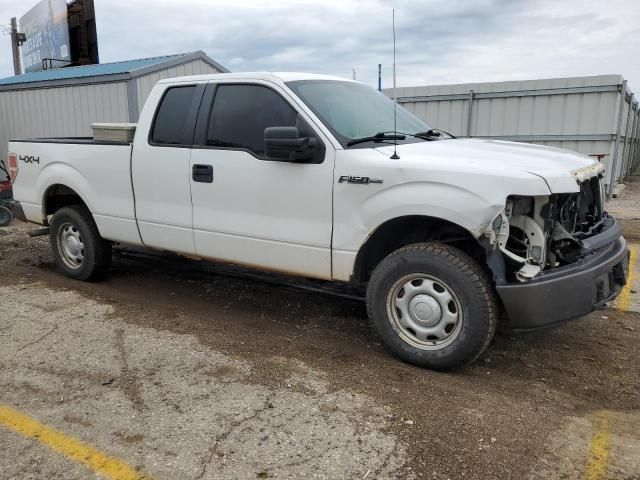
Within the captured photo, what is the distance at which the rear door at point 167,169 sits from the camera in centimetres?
489

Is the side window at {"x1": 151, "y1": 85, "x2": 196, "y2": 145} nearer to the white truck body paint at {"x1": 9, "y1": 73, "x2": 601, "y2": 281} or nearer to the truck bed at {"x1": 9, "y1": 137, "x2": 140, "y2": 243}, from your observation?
the white truck body paint at {"x1": 9, "y1": 73, "x2": 601, "y2": 281}

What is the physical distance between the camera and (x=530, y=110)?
40.8 feet

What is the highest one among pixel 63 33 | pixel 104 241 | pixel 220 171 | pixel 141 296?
pixel 63 33

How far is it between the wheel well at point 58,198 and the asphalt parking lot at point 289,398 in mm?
1400

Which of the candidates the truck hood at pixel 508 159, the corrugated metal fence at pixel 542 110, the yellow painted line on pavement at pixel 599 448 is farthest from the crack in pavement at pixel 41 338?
the corrugated metal fence at pixel 542 110

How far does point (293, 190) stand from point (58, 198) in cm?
344

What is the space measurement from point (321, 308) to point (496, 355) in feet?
5.67

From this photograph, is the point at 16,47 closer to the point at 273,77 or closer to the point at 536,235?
the point at 273,77

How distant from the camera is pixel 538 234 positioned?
142 inches

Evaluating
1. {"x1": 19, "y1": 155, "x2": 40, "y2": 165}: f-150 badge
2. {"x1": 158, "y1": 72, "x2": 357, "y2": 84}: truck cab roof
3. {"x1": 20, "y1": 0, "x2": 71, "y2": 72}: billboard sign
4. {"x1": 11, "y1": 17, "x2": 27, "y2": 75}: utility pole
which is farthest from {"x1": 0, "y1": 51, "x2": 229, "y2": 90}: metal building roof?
{"x1": 11, "y1": 17, "x2": 27, "y2": 75}: utility pole

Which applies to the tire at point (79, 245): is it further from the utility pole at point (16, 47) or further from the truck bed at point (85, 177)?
the utility pole at point (16, 47)

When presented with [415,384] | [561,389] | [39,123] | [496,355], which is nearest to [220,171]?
[415,384]

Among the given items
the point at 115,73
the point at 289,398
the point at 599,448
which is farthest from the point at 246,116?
the point at 115,73

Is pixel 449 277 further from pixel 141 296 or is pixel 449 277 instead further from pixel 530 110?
pixel 530 110
